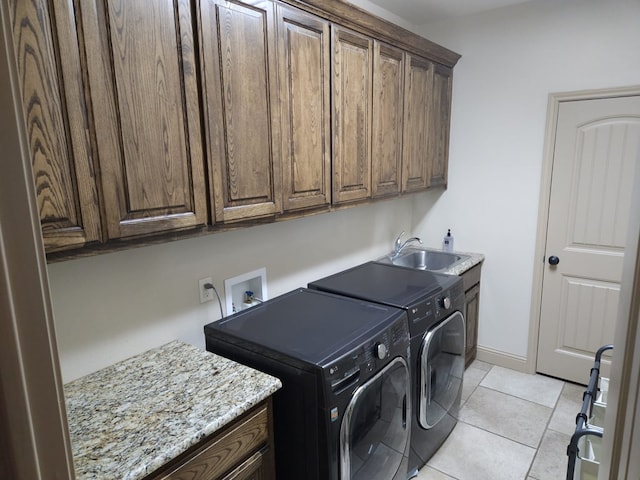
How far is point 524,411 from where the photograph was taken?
2.62 metres

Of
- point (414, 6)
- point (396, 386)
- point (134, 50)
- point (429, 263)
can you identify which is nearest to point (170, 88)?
point (134, 50)

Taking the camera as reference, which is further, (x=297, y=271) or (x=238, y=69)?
(x=297, y=271)

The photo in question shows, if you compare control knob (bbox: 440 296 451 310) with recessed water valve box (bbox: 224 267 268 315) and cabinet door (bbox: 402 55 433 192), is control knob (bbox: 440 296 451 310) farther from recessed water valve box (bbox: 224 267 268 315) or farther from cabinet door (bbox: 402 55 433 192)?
recessed water valve box (bbox: 224 267 268 315)

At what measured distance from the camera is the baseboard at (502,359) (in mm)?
3102

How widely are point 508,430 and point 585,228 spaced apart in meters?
1.46

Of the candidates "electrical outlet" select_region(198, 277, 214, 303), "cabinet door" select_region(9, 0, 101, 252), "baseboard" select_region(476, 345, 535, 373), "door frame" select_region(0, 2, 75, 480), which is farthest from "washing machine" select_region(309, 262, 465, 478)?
"door frame" select_region(0, 2, 75, 480)

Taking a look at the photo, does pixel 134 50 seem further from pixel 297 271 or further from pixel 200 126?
pixel 297 271

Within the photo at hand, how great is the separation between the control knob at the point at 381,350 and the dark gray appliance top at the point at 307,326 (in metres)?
0.05

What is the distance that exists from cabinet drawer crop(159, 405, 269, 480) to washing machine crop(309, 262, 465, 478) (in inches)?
32.9

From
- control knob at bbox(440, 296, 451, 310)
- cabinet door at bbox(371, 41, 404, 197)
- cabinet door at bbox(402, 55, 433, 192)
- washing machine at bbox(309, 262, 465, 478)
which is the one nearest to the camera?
washing machine at bbox(309, 262, 465, 478)

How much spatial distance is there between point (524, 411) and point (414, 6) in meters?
2.86

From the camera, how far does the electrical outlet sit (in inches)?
71.2

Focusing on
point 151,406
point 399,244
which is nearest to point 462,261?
point 399,244

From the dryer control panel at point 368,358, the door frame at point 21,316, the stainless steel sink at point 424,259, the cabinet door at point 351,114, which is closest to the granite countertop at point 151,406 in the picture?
the dryer control panel at point 368,358
